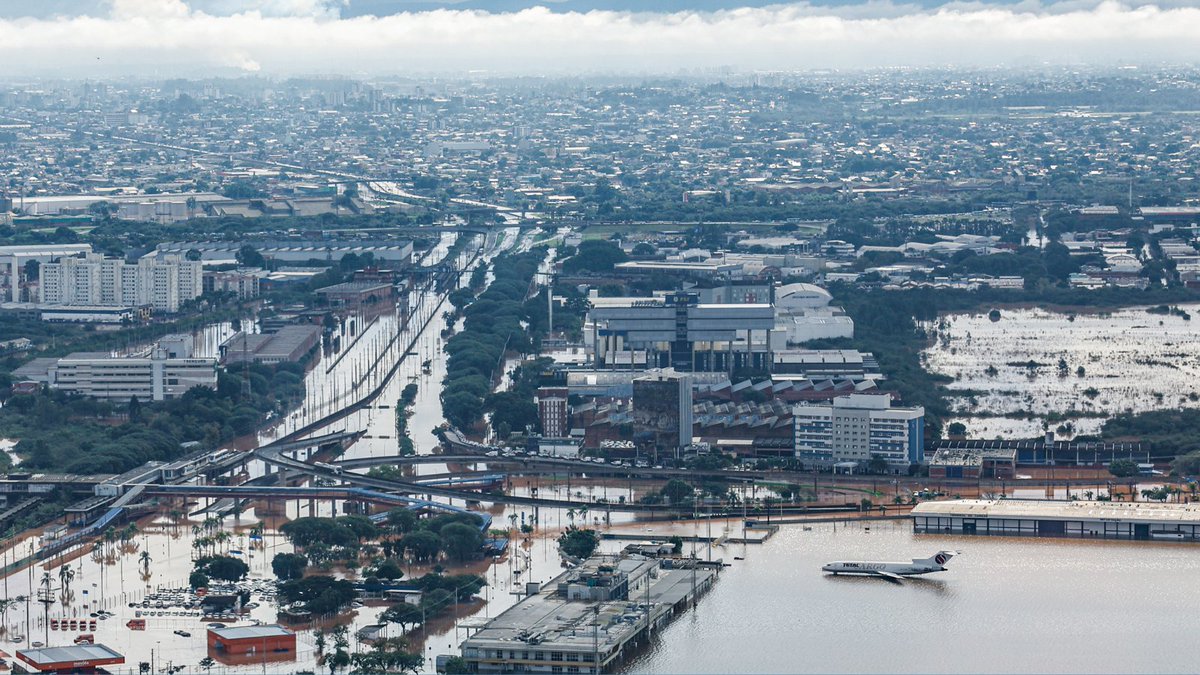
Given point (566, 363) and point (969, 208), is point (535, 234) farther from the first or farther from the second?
point (566, 363)

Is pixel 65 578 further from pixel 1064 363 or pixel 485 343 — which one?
pixel 1064 363

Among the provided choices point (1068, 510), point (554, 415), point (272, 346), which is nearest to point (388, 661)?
point (1068, 510)

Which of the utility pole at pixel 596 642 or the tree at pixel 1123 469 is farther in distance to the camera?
the tree at pixel 1123 469

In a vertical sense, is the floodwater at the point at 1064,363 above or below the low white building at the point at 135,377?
below

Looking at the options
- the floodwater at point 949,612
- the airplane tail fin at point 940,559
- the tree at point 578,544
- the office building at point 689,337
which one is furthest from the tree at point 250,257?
the airplane tail fin at point 940,559

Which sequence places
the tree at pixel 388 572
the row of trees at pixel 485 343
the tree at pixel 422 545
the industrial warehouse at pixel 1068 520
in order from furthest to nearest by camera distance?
1. the row of trees at pixel 485 343
2. the industrial warehouse at pixel 1068 520
3. the tree at pixel 422 545
4. the tree at pixel 388 572

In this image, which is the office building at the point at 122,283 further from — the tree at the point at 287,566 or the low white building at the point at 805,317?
the tree at the point at 287,566

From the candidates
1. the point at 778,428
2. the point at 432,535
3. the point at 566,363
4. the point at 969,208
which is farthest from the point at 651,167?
the point at 432,535
